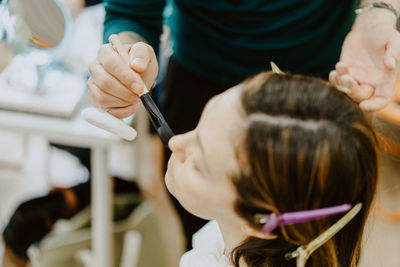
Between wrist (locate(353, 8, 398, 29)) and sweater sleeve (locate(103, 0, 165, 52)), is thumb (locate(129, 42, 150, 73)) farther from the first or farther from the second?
wrist (locate(353, 8, 398, 29))

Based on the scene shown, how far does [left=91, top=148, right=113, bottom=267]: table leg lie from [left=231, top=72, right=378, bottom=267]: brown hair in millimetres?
649

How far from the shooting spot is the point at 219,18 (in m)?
0.92

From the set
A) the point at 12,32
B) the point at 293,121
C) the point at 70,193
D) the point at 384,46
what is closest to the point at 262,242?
the point at 293,121

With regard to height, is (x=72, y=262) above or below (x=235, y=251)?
below

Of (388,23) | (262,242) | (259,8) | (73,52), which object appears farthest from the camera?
(73,52)

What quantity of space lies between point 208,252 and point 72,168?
1340 millimetres

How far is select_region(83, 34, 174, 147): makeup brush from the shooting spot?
26.3 inches

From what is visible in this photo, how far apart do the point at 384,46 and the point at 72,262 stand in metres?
1.07

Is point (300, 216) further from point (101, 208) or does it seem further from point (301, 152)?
point (101, 208)

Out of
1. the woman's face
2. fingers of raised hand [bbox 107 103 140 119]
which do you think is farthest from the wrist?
fingers of raised hand [bbox 107 103 140 119]

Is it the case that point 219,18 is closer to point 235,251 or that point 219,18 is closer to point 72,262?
point 235,251

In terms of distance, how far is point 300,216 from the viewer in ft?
1.87

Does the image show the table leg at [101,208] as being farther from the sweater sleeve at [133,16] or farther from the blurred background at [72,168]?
the sweater sleeve at [133,16]

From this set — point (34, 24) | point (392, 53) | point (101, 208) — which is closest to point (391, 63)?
point (392, 53)
